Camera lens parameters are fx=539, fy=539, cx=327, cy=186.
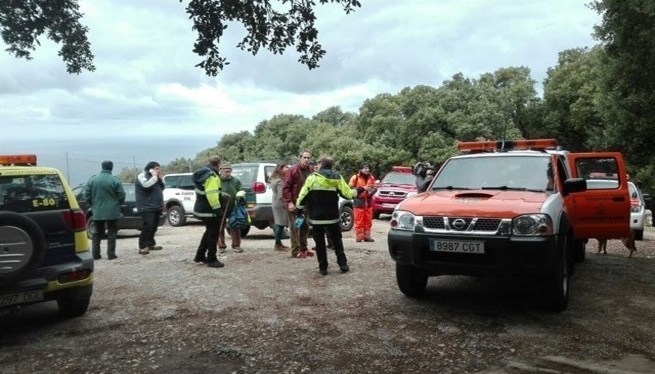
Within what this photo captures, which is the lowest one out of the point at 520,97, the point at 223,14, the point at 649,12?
the point at 223,14

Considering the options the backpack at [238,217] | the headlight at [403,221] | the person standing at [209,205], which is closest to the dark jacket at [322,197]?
the person standing at [209,205]

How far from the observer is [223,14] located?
5.62 m

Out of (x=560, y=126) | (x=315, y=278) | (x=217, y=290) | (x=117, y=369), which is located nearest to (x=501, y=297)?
(x=315, y=278)

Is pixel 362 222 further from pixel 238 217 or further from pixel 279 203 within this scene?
pixel 238 217

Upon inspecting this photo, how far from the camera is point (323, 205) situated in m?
7.58

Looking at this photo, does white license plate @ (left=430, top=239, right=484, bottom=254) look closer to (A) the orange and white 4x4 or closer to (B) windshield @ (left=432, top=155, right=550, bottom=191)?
(A) the orange and white 4x4

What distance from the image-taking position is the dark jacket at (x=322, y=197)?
7551mm

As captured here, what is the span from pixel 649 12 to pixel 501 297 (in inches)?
221

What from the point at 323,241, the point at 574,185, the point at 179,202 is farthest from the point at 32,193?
the point at 179,202

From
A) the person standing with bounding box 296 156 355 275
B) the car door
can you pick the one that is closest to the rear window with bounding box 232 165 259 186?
the person standing with bounding box 296 156 355 275

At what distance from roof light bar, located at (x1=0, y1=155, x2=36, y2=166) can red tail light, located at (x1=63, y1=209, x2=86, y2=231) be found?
0.98m

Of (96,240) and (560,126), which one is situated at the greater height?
(560,126)

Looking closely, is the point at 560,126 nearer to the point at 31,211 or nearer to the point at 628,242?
the point at 628,242

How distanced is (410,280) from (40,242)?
3.82 meters
